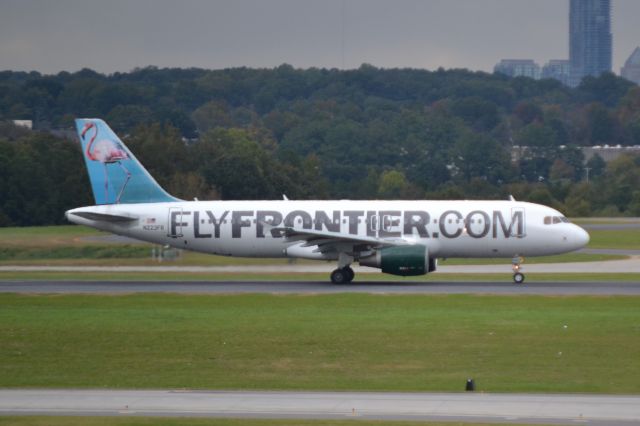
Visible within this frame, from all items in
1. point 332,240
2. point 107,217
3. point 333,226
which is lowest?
point 332,240

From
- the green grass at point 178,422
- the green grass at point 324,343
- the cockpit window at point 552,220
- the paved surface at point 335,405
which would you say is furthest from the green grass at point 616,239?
the green grass at point 178,422

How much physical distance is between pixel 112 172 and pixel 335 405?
27.6m

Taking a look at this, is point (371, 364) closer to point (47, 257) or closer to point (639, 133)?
point (47, 257)

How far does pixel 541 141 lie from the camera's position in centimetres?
17188

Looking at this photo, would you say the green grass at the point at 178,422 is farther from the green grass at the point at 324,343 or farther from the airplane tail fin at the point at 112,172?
the airplane tail fin at the point at 112,172

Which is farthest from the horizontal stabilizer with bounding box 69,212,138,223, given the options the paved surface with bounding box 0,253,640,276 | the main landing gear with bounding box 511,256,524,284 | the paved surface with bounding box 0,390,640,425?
the paved surface with bounding box 0,390,640,425

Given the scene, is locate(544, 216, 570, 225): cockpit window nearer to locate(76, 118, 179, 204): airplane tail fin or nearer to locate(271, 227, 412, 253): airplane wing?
locate(271, 227, 412, 253): airplane wing

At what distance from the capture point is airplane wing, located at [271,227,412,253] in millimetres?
45312

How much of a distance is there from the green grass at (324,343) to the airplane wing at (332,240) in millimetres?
4998

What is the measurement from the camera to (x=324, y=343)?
30.7m

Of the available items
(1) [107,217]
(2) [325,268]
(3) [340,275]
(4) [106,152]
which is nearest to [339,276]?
(3) [340,275]

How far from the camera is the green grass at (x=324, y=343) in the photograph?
26250 millimetres

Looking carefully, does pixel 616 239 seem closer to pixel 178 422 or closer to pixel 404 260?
pixel 404 260

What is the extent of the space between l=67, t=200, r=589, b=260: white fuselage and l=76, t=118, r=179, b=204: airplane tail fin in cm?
52
